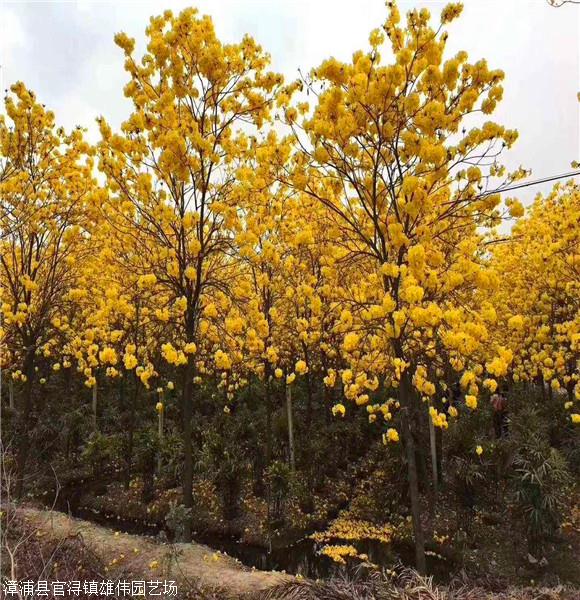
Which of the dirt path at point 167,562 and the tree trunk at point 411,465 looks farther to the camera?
the dirt path at point 167,562

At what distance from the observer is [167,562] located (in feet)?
20.1

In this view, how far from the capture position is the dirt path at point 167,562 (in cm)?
565

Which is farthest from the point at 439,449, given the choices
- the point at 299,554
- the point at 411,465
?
the point at 411,465

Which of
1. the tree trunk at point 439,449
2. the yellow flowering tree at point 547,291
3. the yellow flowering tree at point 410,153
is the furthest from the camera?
the tree trunk at point 439,449

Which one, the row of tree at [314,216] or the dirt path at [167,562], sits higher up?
the row of tree at [314,216]

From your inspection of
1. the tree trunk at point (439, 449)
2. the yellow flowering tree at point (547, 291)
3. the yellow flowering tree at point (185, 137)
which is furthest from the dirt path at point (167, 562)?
the tree trunk at point (439, 449)

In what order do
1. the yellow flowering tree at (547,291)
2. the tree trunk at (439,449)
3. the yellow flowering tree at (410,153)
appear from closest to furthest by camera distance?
the yellow flowering tree at (410,153) < the yellow flowering tree at (547,291) < the tree trunk at (439,449)

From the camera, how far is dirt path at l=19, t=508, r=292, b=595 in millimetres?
5652

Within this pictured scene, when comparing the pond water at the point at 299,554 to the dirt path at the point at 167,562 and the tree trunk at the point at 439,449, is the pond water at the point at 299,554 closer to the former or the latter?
the dirt path at the point at 167,562

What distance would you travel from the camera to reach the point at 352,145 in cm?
523

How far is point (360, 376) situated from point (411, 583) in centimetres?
226

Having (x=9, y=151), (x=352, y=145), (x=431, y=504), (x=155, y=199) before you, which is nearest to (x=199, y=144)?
(x=155, y=199)

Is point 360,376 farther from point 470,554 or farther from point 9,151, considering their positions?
point 9,151

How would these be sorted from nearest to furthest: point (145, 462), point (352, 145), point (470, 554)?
point (352, 145) → point (470, 554) → point (145, 462)
